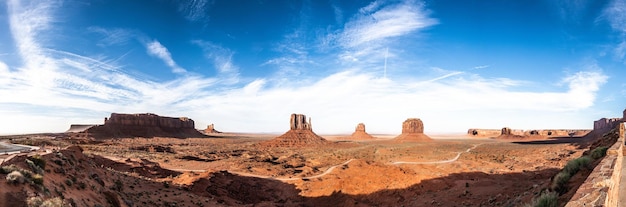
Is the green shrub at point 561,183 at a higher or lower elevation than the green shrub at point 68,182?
higher

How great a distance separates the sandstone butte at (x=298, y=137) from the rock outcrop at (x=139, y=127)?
4987 centimetres

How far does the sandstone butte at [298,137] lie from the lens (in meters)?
92.7

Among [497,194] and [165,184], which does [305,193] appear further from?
[497,194]

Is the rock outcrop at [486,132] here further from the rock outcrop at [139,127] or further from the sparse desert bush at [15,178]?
the sparse desert bush at [15,178]

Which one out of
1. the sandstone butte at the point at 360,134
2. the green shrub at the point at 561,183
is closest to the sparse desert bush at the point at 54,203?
the green shrub at the point at 561,183

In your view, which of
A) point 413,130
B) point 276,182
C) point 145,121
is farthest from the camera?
point 413,130

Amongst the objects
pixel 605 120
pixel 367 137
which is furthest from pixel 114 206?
pixel 367 137

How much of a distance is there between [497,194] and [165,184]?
2677 cm

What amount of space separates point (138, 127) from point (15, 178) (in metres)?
118

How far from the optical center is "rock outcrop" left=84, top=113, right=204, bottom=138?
101m

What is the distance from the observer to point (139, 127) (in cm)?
11469

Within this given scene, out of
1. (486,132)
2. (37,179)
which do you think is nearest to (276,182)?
(37,179)

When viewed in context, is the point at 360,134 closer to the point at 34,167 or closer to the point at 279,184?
the point at 279,184

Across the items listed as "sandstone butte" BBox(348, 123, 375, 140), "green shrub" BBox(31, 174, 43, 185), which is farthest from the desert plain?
"sandstone butte" BBox(348, 123, 375, 140)
